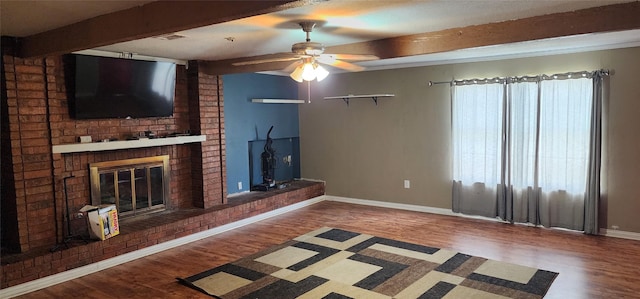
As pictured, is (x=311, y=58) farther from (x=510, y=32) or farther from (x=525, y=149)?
(x=525, y=149)

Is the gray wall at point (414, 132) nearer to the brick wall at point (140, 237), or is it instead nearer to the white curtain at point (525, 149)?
the white curtain at point (525, 149)

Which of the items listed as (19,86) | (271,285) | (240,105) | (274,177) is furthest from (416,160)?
(19,86)

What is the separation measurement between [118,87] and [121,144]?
61 cm

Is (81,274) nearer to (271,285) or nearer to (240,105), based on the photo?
(271,285)

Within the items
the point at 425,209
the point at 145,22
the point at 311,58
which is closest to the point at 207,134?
the point at 311,58

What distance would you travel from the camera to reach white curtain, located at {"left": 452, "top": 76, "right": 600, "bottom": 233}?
5.07 metres

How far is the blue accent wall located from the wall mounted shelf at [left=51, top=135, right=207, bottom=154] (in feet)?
2.72

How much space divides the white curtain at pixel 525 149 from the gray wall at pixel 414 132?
190mm

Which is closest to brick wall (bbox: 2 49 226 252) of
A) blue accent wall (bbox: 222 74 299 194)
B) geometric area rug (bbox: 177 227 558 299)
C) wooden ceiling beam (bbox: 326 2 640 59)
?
blue accent wall (bbox: 222 74 299 194)

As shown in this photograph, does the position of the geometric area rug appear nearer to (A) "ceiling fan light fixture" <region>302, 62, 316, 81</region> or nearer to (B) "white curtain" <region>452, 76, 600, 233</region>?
(B) "white curtain" <region>452, 76, 600, 233</region>

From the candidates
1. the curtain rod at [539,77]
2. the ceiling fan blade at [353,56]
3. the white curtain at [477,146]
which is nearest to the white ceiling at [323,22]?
the ceiling fan blade at [353,56]

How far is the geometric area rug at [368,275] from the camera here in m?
3.60

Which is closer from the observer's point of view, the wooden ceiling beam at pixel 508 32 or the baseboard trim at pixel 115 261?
the wooden ceiling beam at pixel 508 32

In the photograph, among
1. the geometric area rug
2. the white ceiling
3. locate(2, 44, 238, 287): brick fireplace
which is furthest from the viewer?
locate(2, 44, 238, 287): brick fireplace
